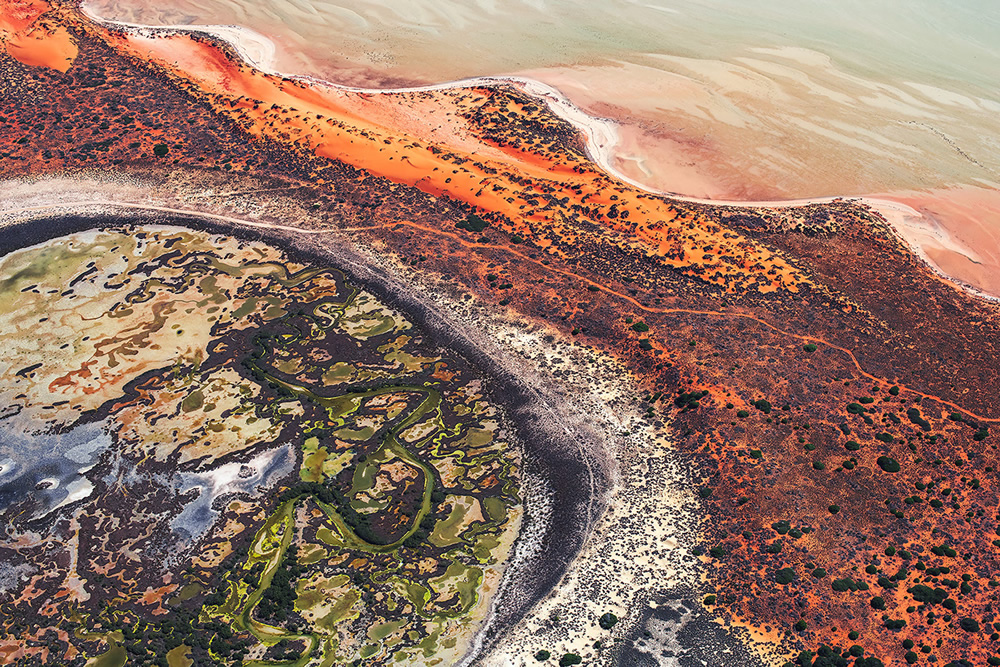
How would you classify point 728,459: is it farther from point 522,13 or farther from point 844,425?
point 522,13

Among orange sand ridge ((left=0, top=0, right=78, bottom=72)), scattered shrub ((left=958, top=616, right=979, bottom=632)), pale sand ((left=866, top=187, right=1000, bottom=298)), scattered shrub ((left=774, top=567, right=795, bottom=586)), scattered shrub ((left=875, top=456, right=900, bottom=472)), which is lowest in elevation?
scattered shrub ((left=774, top=567, right=795, bottom=586))

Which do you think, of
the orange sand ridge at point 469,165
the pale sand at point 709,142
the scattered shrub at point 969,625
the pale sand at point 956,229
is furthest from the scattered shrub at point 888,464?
the pale sand at point 956,229

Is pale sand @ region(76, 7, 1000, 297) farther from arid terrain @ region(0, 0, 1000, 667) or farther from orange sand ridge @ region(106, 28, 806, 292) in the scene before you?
arid terrain @ region(0, 0, 1000, 667)

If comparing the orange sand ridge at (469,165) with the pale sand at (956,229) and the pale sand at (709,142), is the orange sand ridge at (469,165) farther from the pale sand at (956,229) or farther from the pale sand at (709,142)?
the pale sand at (956,229)

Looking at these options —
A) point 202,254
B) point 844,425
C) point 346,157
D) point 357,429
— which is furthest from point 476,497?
point 346,157

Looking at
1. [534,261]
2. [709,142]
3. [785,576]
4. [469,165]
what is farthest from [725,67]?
[785,576]

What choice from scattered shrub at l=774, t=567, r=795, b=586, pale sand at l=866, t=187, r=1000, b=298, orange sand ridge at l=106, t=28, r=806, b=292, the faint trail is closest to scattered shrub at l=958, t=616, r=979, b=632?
scattered shrub at l=774, t=567, r=795, b=586
